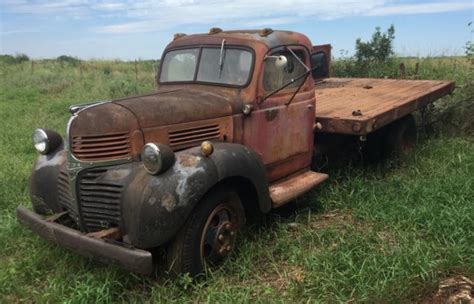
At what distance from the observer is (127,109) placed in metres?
3.93

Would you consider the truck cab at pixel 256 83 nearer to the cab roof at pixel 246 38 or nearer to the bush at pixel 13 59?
the cab roof at pixel 246 38

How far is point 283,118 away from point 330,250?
140 cm

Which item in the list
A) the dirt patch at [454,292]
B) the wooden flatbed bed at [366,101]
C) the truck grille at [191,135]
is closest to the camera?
the dirt patch at [454,292]

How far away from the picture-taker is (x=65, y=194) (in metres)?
4.14

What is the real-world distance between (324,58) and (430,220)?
4227 mm

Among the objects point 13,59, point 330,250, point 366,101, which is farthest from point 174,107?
point 13,59

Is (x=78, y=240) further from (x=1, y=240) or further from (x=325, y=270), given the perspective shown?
(x=325, y=270)

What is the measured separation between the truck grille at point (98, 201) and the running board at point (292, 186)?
1516 millimetres

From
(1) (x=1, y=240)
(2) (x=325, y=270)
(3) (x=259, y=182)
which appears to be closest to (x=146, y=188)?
(3) (x=259, y=182)

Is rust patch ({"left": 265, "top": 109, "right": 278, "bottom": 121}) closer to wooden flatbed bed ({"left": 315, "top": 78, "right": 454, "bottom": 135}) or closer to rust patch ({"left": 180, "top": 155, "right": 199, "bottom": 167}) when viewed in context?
wooden flatbed bed ({"left": 315, "top": 78, "right": 454, "bottom": 135})

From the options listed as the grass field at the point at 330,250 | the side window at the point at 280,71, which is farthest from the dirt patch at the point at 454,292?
the side window at the point at 280,71

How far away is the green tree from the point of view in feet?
41.0

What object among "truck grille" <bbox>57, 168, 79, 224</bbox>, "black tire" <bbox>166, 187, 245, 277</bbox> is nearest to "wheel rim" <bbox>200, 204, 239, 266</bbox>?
"black tire" <bbox>166, 187, 245, 277</bbox>

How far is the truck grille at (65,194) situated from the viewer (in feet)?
13.2
